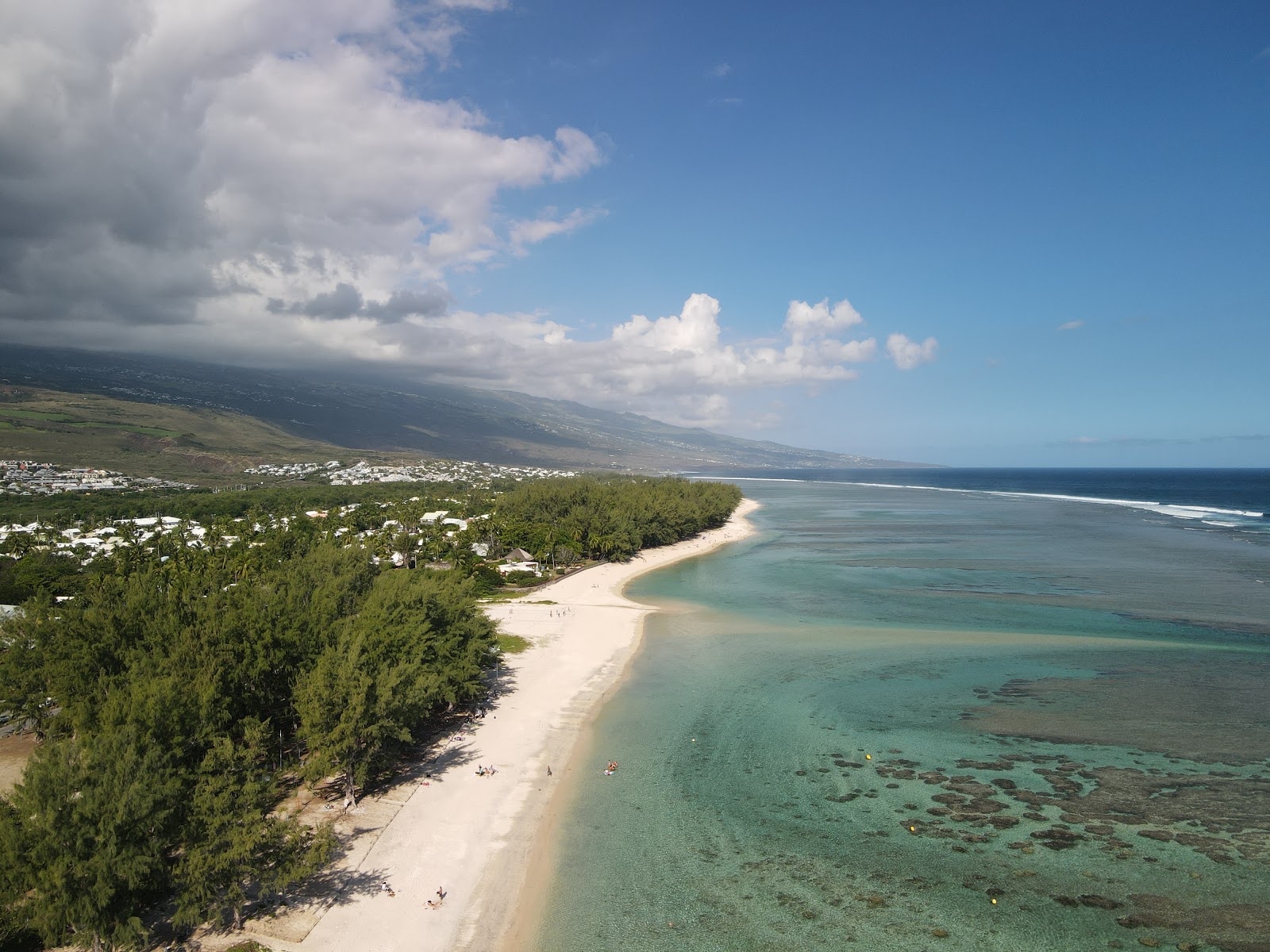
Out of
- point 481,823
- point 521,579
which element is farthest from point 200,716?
point 521,579

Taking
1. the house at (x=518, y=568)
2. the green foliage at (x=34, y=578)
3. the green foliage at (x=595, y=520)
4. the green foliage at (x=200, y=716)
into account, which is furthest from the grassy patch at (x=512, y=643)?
the green foliage at (x=34, y=578)

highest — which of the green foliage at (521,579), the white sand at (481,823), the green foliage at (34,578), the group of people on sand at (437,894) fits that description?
the green foliage at (34,578)

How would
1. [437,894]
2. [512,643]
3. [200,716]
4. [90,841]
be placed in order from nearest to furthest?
[90,841], [437,894], [200,716], [512,643]

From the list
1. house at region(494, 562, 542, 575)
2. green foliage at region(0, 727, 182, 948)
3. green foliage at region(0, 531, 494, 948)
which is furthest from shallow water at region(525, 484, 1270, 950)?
house at region(494, 562, 542, 575)

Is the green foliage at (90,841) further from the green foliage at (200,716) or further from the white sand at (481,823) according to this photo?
the white sand at (481,823)

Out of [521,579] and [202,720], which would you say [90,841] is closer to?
[202,720]

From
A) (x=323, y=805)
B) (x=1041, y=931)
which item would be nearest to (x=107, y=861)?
(x=323, y=805)
